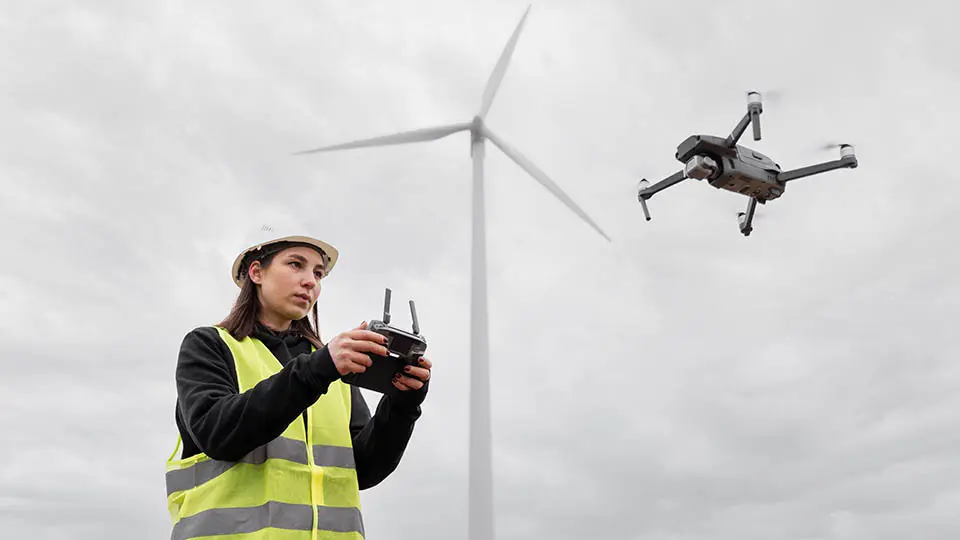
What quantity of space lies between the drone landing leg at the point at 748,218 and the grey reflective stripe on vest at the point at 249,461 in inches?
428

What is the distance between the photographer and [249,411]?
4.72m

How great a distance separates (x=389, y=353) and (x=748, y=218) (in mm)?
11157

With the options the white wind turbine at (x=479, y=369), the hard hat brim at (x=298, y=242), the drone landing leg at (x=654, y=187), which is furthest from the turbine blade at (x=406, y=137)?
the hard hat brim at (x=298, y=242)

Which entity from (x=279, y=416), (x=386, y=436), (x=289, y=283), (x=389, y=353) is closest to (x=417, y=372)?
(x=389, y=353)

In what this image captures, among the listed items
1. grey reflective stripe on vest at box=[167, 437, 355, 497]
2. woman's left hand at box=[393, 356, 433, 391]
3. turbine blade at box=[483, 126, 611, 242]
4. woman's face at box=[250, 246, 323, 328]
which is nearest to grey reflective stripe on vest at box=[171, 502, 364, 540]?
grey reflective stripe on vest at box=[167, 437, 355, 497]

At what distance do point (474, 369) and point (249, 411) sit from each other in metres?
18.8

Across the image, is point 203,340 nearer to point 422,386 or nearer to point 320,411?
point 320,411

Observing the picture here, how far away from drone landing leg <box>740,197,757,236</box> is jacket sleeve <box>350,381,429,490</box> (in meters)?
10.3

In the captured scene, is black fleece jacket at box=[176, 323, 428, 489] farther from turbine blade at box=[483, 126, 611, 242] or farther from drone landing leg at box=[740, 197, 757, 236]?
turbine blade at box=[483, 126, 611, 242]

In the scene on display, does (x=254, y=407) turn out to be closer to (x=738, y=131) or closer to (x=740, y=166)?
(x=738, y=131)

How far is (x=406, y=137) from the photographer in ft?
91.5

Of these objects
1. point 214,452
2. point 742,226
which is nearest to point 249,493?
point 214,452

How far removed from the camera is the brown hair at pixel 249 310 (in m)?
5.73

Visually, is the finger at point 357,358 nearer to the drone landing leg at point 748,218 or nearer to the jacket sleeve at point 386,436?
the jacket sleeve at point 386,436
